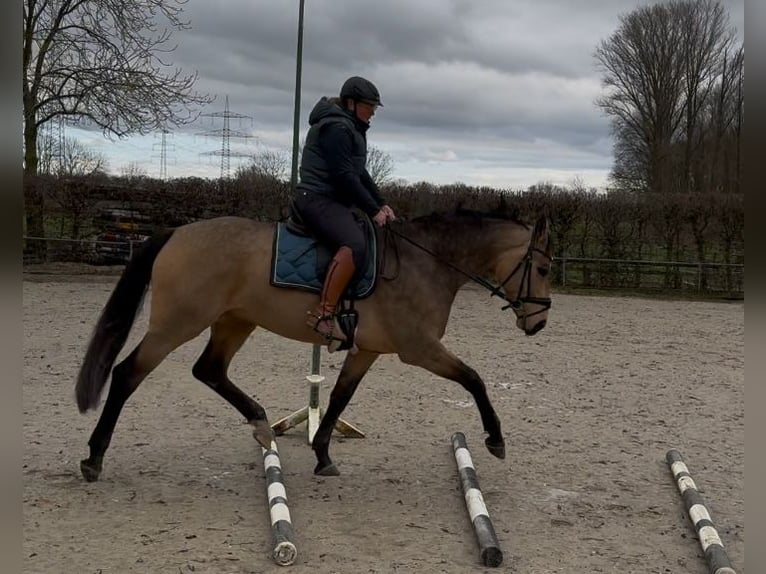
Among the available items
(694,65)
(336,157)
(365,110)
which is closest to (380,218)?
(336,157)

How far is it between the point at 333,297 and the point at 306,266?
0.90 feet

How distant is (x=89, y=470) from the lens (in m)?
4.59

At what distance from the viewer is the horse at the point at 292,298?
455cm

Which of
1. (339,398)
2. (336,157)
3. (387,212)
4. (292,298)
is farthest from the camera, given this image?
(339,398)

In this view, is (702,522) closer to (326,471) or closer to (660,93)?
(326,471)

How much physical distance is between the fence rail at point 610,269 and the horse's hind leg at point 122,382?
40.5 ft

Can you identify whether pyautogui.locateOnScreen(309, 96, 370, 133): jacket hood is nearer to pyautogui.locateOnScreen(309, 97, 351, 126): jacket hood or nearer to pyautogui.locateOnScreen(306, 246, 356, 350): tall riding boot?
pyautogui.locateOnScreen(309, 97, 351, 126): jacket hood

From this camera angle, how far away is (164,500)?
4426 mm

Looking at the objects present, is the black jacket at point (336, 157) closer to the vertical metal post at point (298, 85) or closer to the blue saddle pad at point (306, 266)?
the blue saddle pad at point (306, 266)

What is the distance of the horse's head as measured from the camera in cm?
477

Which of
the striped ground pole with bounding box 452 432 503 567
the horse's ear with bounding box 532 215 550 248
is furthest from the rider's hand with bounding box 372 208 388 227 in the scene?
the striped ground pole with bounding box 452 432 503 567

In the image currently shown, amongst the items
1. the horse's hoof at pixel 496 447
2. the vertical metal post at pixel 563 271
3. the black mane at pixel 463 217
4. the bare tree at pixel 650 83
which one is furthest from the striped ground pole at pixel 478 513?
the bare tree at pixel 650 83

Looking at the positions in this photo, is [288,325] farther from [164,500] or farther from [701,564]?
[701,564]

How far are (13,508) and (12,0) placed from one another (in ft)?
2.06
